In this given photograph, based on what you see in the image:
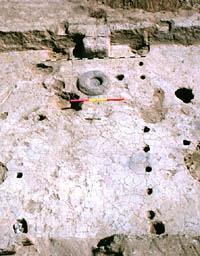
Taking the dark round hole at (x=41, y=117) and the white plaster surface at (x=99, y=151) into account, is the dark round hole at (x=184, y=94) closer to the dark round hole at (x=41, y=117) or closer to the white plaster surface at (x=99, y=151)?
the white plaster surface at (x=99, y=151)

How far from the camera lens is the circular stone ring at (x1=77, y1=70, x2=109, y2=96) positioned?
5020 mm

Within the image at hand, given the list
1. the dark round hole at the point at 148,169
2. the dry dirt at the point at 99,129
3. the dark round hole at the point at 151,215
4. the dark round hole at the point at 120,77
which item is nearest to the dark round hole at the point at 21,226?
the dry dirt at the point at 99,129

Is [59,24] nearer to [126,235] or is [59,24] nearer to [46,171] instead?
[46,171]

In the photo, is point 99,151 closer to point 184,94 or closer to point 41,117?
point 41,117

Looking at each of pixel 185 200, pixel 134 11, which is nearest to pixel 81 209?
pixel 185 200

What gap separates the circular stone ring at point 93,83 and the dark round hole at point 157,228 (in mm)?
1617

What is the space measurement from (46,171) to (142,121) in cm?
112

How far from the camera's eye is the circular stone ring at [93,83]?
16.5ft

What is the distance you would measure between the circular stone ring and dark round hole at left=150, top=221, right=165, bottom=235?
162 centimetres

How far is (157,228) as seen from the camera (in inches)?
160

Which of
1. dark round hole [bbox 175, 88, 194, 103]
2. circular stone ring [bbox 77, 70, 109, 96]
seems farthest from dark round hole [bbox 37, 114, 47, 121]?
dark round hole [bbox 175, 88, 194, 103]

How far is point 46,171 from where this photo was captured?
445 centimetres

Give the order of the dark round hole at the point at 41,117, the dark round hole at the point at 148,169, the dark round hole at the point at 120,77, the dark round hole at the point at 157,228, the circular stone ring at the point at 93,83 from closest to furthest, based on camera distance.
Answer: the dark round hole at the point at 157,228
the dark round hole at the point at 148,169
the dark round hole at the point at 41,117
the circular stone ring at the point at 93,83
the dark round hole at the point at 120,77

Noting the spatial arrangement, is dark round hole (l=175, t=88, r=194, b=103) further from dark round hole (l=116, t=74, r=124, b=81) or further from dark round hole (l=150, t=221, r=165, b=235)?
dark round hole (l=150, t=221, r=165, b=235)
